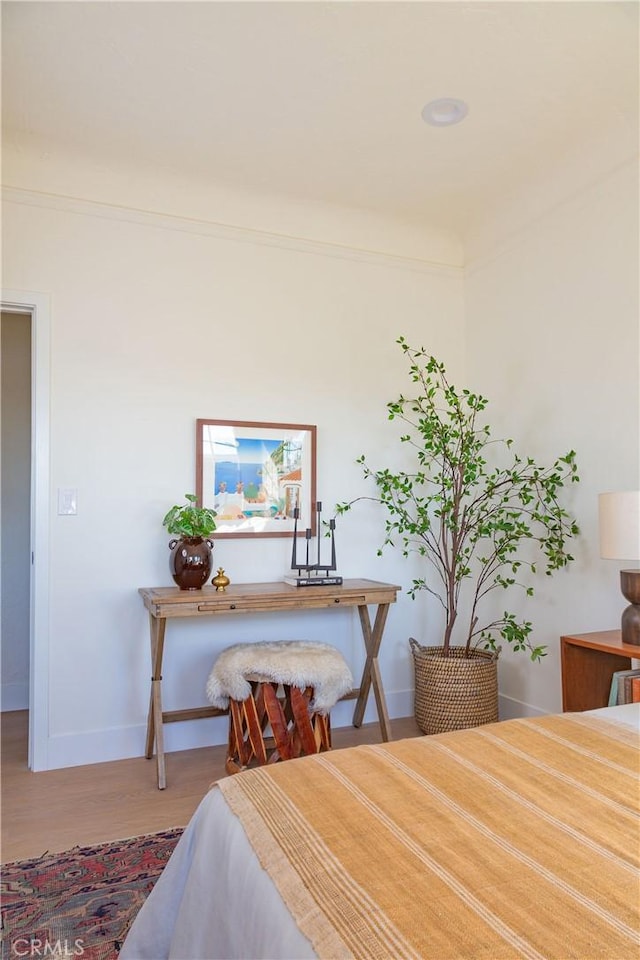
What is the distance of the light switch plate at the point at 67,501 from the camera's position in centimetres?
301

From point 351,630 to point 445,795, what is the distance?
2.41 metres

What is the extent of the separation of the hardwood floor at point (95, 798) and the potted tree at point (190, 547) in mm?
816

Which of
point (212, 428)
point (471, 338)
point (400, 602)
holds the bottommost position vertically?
point (400, 602)

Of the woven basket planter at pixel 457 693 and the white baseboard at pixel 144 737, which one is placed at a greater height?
the woven basket planter at pixel 457 693

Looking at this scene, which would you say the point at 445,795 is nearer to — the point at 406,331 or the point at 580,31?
the point at 580,31

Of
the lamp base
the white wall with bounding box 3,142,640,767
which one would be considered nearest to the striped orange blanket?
the lamp base

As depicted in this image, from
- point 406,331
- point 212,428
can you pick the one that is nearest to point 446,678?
point 212,428

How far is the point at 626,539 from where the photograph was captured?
234cm

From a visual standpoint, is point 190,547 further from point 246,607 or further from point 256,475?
point 256,475

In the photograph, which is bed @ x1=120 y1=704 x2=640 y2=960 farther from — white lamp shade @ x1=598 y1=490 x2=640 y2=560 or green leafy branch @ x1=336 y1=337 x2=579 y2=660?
green leafy branch @ x1=336 y1=337 x2=579 y2=660

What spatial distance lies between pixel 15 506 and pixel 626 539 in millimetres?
3415

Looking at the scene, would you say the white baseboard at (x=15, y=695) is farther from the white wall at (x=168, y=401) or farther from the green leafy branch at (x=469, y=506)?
the green leafy branch at (x=469, y=506)

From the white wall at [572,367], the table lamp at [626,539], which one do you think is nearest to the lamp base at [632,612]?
the table lamp at [626,539]

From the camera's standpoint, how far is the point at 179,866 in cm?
133
